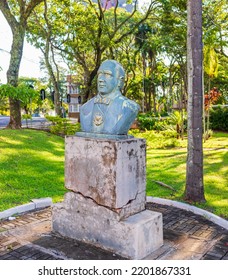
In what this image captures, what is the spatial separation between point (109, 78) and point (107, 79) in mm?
28

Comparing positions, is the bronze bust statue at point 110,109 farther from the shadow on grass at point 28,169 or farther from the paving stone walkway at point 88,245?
the shadow on grass at point 28,169

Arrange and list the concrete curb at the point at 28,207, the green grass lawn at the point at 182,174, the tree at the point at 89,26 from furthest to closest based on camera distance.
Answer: the tree at the point at 89,26 → the green grass lawn at the point at 182,174 → the concrete curb at the point at 28,207

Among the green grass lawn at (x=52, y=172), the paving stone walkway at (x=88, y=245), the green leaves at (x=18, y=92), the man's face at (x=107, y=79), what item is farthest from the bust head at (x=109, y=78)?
the green leaves at (x=18, y=92)

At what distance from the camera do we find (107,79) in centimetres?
390

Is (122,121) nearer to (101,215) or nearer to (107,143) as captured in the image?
(107,143)

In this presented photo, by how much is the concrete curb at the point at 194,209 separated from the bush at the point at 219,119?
1372 centimetres

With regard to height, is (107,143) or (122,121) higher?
(122,121)

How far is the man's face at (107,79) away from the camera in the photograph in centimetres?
390

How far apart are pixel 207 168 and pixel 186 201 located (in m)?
2.96

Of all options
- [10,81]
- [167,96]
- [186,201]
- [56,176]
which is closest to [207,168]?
[186,201]

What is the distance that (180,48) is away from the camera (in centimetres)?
2088

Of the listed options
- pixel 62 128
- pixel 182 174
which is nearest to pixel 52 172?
pixel 182 174

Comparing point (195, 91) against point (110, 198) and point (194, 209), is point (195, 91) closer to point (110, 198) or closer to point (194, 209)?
point (194, 209)

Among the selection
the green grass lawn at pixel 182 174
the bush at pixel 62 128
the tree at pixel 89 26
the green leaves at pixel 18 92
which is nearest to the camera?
the green grass lawn at pixel 182 174
